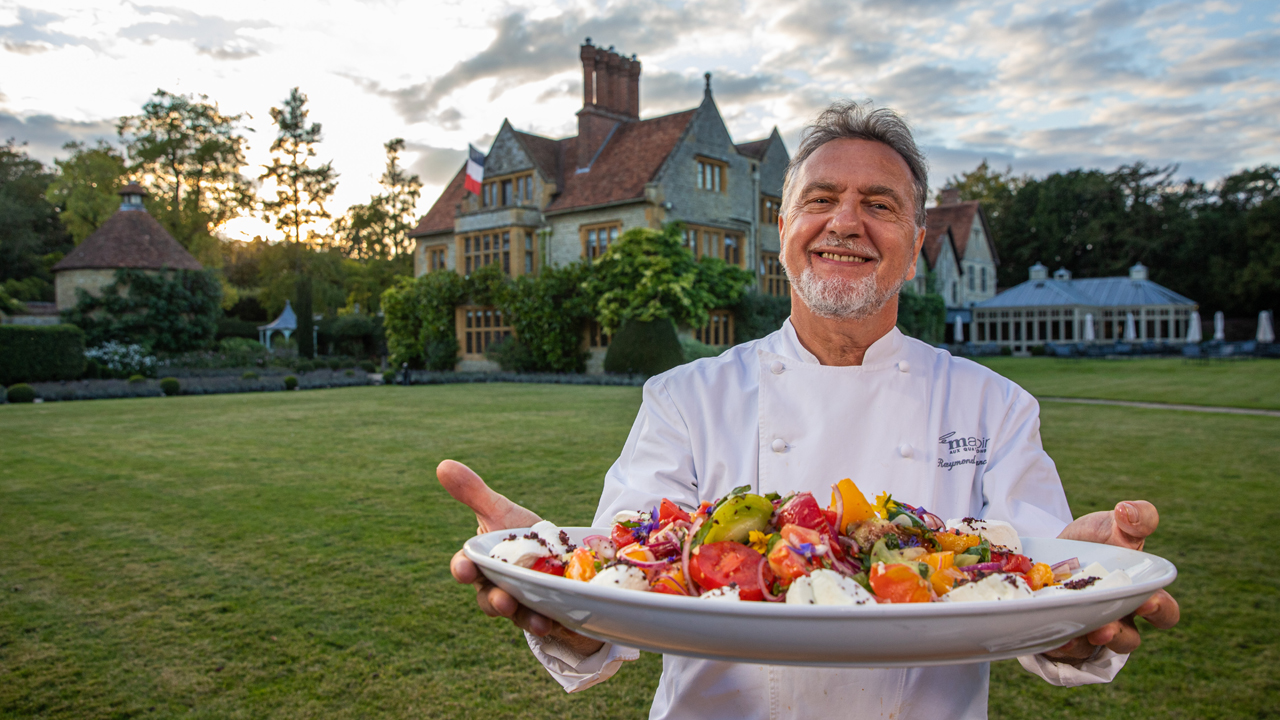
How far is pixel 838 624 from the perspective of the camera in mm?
1107

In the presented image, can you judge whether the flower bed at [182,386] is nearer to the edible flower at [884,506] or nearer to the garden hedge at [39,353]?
the garden hedge at [39,353]

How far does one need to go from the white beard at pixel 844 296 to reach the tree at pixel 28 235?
52934 mm

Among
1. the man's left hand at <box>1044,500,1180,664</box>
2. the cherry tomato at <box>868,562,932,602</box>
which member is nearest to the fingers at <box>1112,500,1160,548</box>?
the man's left hand at <box>1044,500,1180,664</box>

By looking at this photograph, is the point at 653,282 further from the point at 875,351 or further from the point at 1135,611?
the point at 1135,611

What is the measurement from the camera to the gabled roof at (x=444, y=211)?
33.6 m

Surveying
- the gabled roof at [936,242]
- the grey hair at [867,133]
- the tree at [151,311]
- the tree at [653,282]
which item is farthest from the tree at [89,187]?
the grey hair at [867,133]

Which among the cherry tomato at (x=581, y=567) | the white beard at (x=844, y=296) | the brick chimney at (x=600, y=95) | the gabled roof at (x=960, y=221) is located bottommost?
the cherry tomato at (x=581, y=567)

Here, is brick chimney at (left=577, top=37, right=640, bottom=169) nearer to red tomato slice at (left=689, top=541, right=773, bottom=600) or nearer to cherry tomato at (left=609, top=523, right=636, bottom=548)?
cherry tomato at (left=609, top=523, right=636, bottom=548)

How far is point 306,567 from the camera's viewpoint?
5.75 meters

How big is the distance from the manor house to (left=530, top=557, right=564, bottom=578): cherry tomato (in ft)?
83.0

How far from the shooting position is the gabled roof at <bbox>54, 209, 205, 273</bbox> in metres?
Result: 31.1

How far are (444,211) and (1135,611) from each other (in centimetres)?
3507

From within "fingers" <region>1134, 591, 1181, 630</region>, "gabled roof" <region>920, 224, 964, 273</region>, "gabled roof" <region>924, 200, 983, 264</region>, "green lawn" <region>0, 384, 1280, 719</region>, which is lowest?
"green lawn" <region>0, 384, 1280, 719</region>

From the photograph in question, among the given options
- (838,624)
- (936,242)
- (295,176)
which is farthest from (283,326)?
(838,624)
